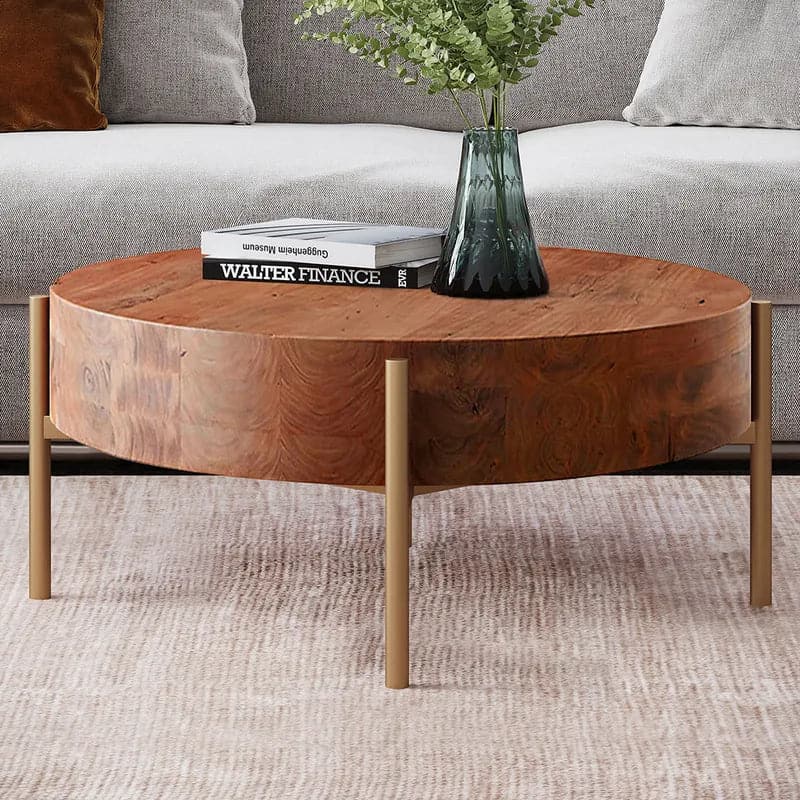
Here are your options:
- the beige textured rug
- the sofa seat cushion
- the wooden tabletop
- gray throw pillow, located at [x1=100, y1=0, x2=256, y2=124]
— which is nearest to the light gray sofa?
the sofa seat cushion

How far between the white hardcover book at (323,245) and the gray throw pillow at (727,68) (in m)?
→ 1.24

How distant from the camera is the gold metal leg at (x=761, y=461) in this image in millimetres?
1439

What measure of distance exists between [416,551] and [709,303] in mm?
528

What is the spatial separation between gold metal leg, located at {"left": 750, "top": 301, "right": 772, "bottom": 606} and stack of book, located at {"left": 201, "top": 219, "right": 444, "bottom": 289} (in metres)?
0.37

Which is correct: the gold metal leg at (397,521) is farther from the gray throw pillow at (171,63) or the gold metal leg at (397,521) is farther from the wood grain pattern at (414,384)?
the gray throw pillow at (171,63)

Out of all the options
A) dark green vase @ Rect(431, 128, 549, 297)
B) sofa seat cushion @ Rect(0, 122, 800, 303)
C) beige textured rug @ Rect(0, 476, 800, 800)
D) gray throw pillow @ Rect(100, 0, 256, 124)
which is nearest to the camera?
beige textured rug @ Rect(0, 476, 800, 800)

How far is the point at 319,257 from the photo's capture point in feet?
4.76

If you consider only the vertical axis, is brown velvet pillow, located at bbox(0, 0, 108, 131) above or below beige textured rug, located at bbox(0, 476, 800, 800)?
above

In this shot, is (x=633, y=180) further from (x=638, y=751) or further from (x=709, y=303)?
(x=638, y=751)

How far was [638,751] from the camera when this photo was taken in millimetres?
1178

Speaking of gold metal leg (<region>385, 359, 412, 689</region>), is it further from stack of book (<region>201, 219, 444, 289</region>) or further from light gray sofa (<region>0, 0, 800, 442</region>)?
light gray sofa (<region>0, 0, 800, 442</region>)

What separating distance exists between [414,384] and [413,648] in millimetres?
333

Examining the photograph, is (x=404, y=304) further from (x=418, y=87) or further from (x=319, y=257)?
(x=418, y=87)

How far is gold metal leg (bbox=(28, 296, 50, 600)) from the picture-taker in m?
1.46
